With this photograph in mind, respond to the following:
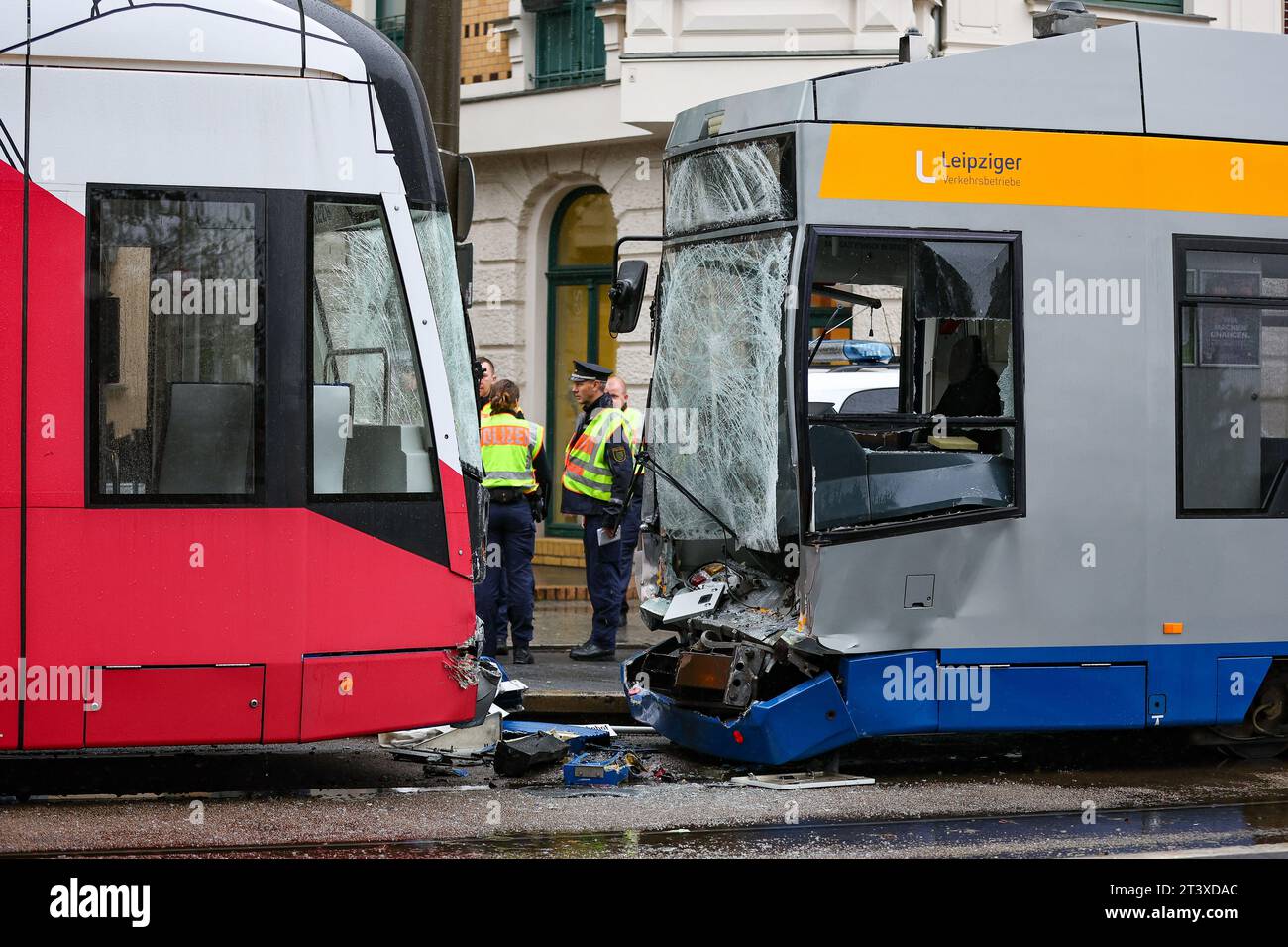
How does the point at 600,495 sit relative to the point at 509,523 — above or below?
above

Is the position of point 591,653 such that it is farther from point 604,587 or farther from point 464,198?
point 464,198

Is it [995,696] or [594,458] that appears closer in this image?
[995,696]

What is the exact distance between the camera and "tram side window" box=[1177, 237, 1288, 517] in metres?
8.55

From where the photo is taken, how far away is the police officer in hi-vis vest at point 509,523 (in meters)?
11.7

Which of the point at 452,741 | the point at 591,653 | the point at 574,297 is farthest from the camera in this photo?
the point at 574,297

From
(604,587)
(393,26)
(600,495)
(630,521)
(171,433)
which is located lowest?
(604,587)

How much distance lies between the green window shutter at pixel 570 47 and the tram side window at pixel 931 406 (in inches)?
366

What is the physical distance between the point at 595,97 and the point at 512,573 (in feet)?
22.0

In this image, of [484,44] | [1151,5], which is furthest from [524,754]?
[484,44]

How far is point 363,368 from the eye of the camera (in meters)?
7.59

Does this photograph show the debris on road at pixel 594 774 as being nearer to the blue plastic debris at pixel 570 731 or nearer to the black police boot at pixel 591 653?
the blue plastic debris at pixel 570 731

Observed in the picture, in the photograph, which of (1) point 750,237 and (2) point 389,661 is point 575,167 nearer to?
(1) point 750,237
